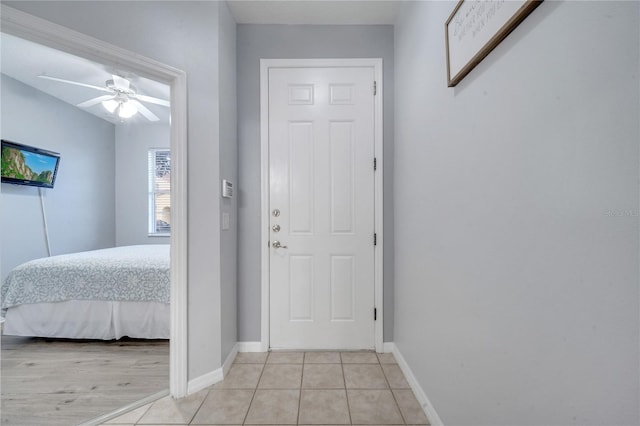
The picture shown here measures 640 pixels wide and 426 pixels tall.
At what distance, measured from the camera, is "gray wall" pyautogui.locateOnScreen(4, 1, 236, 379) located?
1560 mm

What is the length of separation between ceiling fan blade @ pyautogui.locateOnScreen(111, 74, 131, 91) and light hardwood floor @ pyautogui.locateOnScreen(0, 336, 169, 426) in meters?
2.50

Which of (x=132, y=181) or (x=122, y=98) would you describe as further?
(x=132, y=181)

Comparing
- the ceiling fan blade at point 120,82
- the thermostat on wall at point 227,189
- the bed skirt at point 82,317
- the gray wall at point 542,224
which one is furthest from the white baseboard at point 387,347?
the ceiling fan blade at point 120,82

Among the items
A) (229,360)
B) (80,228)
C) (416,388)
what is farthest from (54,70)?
(416,388)

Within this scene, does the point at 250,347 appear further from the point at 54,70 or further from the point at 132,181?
the point at 132,181

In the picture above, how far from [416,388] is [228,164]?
1.96 metres

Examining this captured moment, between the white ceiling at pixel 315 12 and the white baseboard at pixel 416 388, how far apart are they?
2.63 metres

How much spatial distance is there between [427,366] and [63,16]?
2679 mm

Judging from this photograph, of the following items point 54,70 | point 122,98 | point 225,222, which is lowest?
point 225,222

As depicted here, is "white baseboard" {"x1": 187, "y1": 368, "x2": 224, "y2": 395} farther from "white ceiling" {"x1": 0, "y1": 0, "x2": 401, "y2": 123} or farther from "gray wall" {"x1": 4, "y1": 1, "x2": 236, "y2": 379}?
"white ceiling" {"x1": 0, "y1": 0, "x2": 401, "y2": 123}

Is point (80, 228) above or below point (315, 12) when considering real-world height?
below

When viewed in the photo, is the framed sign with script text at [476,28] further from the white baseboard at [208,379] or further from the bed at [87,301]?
the bed at [87,301]

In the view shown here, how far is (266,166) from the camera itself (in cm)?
210

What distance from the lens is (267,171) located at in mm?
2100
